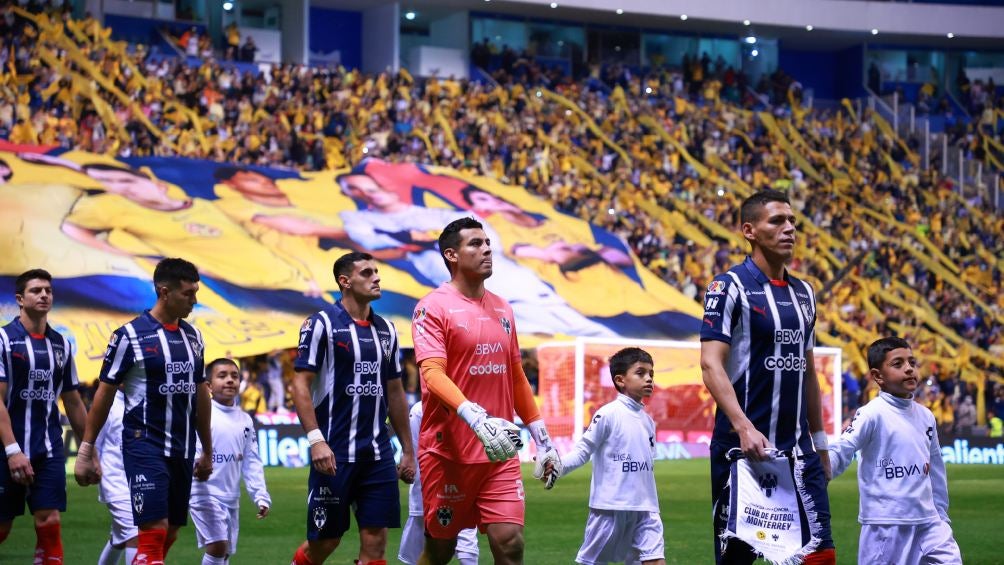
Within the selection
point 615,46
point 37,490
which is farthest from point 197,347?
point 615,46

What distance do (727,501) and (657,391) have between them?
2307cm

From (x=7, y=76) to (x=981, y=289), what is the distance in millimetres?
27498

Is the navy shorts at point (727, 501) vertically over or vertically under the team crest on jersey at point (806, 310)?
under

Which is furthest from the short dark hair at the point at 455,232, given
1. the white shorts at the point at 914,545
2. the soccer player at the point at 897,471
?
the white shorts at the point at 914,545

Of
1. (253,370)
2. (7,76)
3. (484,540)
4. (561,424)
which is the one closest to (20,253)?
(253,370)

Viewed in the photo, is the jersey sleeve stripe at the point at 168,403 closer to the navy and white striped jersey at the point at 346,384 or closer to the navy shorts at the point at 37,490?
the navy and white striped jersey at the point at 346,384

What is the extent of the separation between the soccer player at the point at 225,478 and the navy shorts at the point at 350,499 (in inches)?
66.5

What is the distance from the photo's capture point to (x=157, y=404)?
9.05 meters

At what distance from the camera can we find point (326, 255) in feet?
104

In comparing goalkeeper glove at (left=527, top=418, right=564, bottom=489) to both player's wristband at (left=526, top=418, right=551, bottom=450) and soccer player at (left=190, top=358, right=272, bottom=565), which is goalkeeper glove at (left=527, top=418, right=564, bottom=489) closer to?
player's wristband at (left=526, top=418, right=551, bottom=450)

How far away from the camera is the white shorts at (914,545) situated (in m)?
8.85

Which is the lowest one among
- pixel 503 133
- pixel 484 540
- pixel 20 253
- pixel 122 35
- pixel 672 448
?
pixel 672 448

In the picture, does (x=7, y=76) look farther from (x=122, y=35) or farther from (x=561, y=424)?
(x=561, y=424)

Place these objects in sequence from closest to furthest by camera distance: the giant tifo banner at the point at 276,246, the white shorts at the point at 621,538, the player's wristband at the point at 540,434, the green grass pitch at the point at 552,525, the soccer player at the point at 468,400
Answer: the player's wristband at the point at 540,434 → the soccer player at the point at 468,400 → the white shorts at the point at 621,538 → the green grass pitch at the point at 552,525 → the giant tifo banner at the point at 276,246
